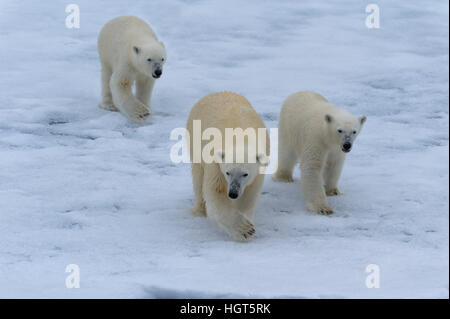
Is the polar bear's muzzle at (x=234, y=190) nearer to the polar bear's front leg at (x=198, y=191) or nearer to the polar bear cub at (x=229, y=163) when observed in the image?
the polar bear cub at (x=229, y=163)

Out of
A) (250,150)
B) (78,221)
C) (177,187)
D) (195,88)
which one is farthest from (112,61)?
(250,150)

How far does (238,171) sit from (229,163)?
0.23 ft

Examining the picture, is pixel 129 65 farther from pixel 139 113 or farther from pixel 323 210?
pixel 323 210

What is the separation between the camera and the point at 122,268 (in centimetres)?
407

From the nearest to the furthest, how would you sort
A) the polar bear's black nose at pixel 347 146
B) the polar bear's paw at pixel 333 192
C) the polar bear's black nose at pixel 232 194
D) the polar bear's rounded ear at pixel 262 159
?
1. the polar bear's black nose at pixel 232 194
2. the polar bear's rounded ear at pixel 262 159
3. the polar bear's black nose at pixel 347 146
4. the polar bear's paw at pixel 333 192

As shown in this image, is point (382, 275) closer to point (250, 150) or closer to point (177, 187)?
point (250, 150)

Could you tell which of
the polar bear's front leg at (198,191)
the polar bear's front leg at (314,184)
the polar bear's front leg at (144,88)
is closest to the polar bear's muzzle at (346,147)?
the polar bear's front leg at (314,184)

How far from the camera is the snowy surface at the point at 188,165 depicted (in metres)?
3.98

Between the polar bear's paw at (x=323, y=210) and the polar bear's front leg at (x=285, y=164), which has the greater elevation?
the polar bear's front leg at (x=285, y=164)

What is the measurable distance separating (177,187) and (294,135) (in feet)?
3.27

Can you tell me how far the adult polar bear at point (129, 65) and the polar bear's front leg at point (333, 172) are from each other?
7.66ft

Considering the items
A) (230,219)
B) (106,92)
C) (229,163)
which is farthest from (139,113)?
(229,163)

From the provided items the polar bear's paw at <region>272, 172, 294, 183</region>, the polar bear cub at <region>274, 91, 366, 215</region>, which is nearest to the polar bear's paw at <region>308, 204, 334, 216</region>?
the polar bear cub at <region>274, 91, 366, 215</region>

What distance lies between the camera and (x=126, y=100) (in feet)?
24.0
